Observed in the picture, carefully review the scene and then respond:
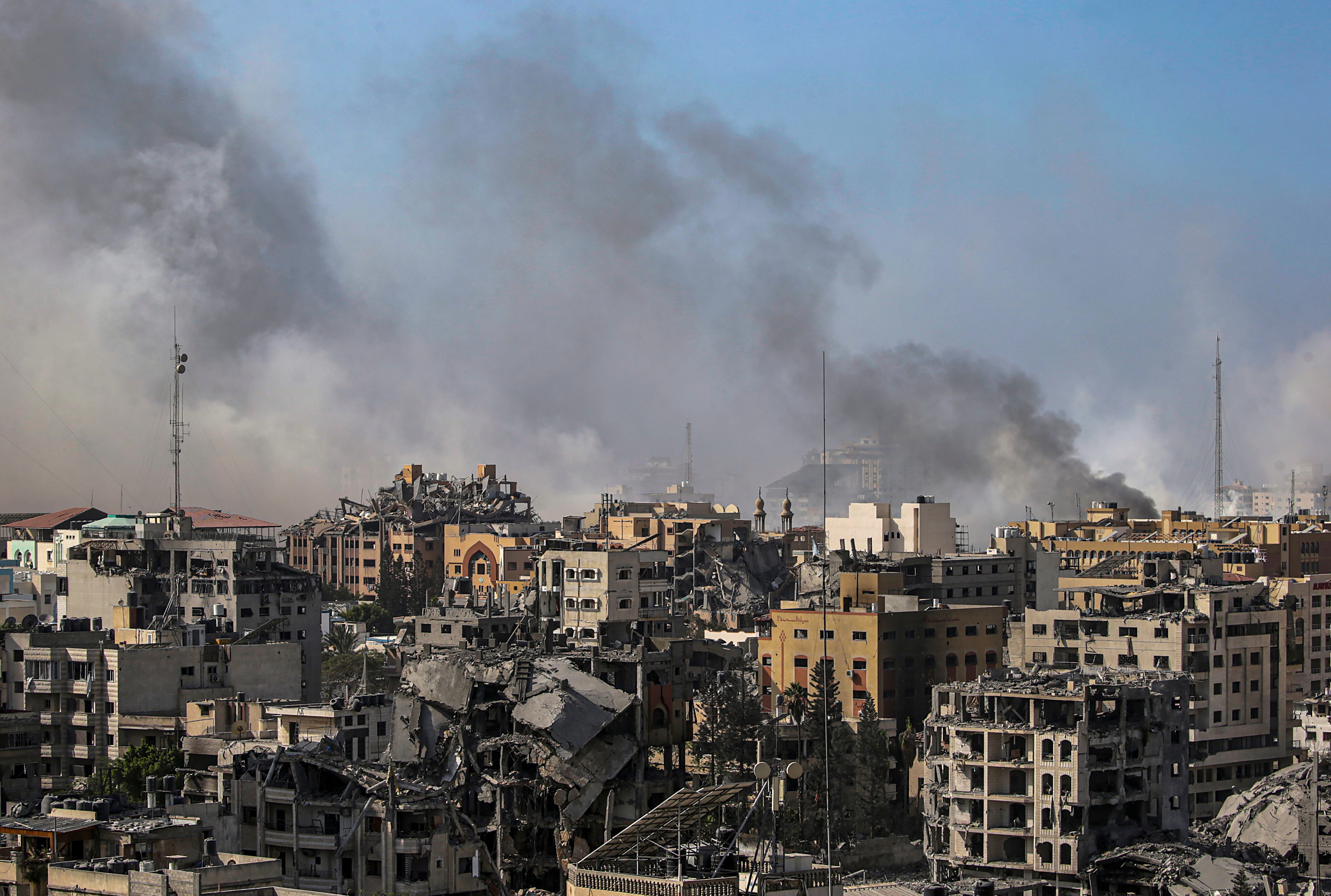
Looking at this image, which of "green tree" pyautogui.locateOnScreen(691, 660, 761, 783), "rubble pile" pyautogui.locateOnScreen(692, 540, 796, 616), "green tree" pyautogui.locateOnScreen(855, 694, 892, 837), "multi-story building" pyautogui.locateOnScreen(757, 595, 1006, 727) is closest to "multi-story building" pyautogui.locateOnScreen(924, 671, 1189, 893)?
"green tree" pyautogui.locateOnScreen(855, 694, 892, 837)

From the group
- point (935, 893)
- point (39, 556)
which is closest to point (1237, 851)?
point (935, 893)

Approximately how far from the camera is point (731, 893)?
4003 cm

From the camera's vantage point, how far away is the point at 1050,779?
200 ft

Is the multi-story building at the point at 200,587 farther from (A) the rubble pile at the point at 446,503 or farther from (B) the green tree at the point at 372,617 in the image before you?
(A) the rubble pile at the point at 446,503

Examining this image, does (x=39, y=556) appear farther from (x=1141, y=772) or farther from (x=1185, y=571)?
(x=1141, y=772)

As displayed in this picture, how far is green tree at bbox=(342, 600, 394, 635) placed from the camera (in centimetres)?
12131

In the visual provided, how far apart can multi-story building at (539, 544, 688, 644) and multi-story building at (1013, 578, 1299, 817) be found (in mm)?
17262

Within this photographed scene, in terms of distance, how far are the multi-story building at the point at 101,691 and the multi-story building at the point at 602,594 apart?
732 inches

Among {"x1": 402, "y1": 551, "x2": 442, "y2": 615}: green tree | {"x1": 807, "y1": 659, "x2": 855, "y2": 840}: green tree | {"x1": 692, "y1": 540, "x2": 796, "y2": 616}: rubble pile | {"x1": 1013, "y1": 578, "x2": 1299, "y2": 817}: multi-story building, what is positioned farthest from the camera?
{"x1": 402, "y1": 551, "x2": 442, "y2": 615}: green tree

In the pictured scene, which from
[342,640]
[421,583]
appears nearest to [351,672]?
[342,640]

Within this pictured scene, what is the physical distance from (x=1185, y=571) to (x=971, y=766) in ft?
92.5

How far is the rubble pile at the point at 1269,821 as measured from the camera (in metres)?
66.0

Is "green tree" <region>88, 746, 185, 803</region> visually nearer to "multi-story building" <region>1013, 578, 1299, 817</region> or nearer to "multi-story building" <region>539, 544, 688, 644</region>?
"multi-story building" <region>539, 544, 688, 644</region>

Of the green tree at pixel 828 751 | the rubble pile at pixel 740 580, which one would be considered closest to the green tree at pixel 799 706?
the green tree at pixel 828 751
